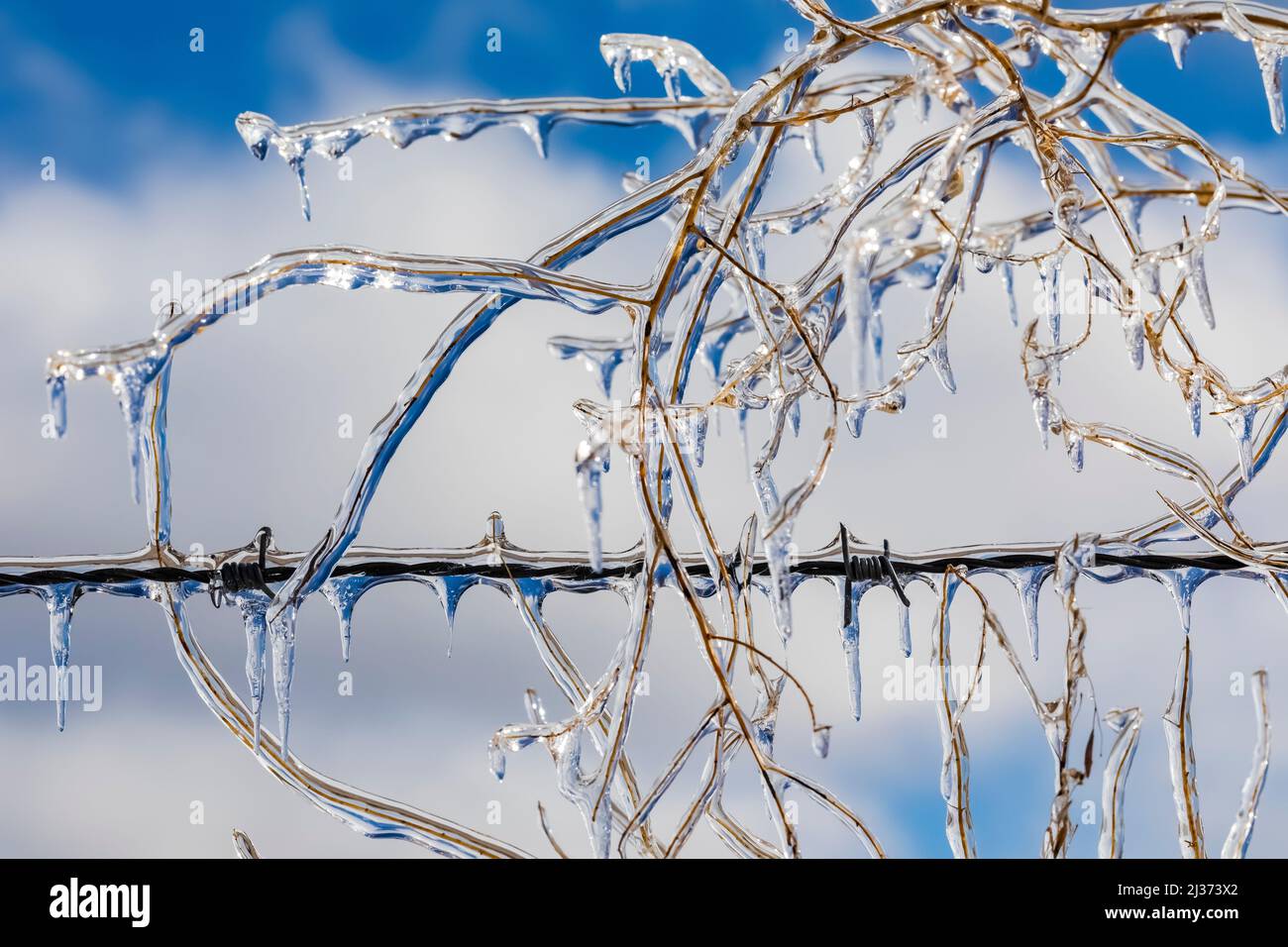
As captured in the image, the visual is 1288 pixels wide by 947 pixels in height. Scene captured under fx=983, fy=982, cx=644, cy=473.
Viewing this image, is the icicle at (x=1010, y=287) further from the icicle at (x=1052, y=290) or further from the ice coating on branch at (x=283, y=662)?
the ice coating on branch at (x=283, y=662)

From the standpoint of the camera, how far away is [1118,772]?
113cm

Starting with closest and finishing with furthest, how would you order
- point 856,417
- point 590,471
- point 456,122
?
1. point 590,471
2. point 856,417
3. point 456,122

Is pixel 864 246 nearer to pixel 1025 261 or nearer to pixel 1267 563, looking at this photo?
pixel 1025 261

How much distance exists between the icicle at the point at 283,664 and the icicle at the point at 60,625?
9.7 inches

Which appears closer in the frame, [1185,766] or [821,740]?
[821,740]

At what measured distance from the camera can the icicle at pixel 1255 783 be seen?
1.12 meters

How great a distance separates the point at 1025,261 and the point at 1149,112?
19 centimetres

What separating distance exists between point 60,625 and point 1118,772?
1.20 m

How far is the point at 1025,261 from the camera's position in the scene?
3.66 feet

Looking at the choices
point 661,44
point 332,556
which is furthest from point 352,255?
point 661,44

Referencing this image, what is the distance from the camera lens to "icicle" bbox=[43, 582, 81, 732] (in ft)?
3.45

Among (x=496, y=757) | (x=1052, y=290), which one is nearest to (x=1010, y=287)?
(x=1052, y=290)

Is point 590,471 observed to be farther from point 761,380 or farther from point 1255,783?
point 1255,783

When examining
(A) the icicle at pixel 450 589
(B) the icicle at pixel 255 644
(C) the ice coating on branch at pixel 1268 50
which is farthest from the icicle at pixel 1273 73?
(B) the icicle at pixel 255 644
